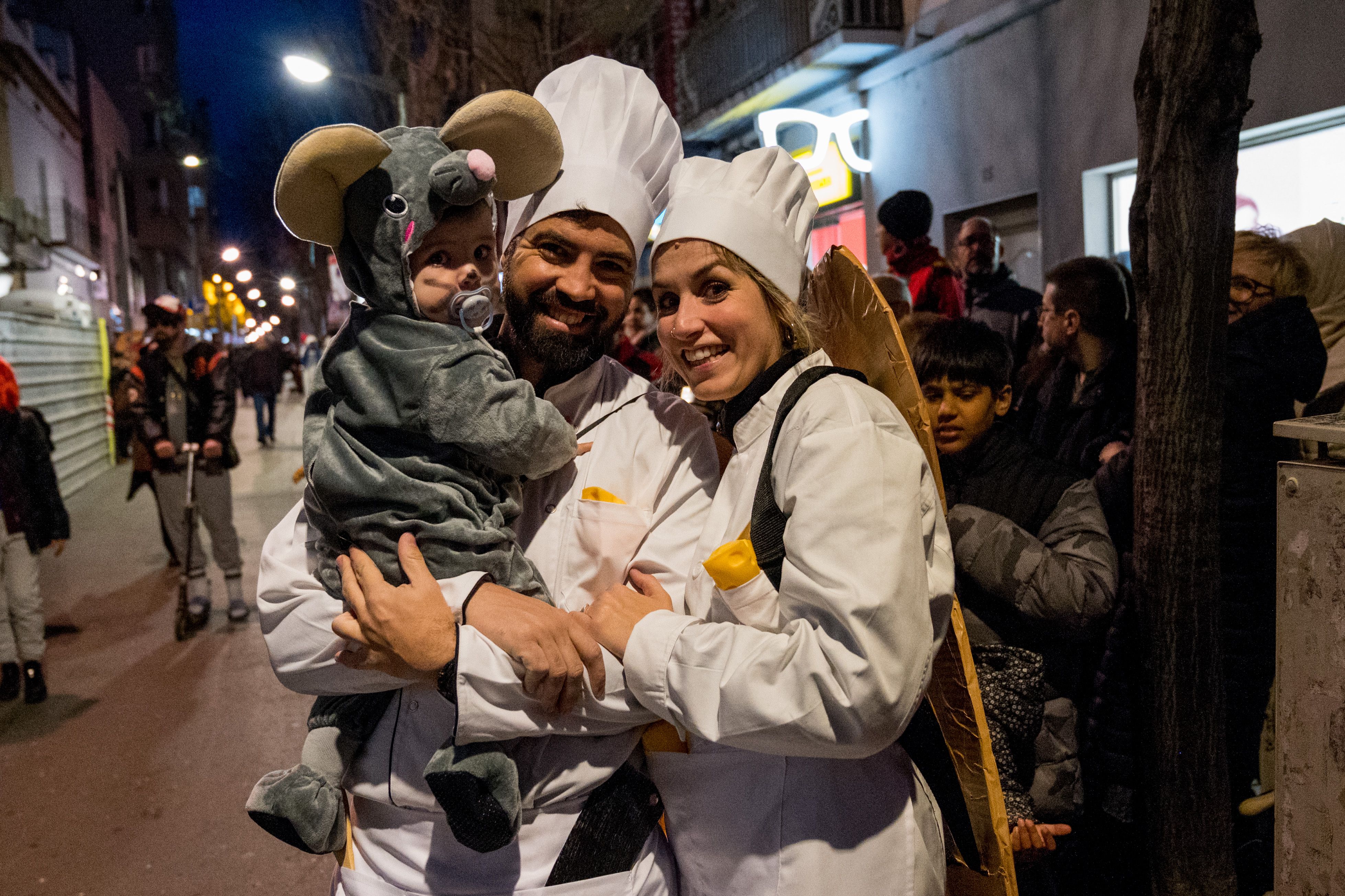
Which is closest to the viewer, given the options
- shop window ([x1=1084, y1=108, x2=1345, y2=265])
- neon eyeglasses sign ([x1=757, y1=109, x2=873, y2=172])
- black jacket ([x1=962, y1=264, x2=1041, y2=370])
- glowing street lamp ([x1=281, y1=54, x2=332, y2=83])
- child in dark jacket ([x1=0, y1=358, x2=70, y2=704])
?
black jacket ([x1=962, y1=264, x2=1041, y2=370])

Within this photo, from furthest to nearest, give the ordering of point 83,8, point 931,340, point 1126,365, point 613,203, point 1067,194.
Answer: point 83,8
point 1067,194
point 1126,365
point 931,340
point 613,203

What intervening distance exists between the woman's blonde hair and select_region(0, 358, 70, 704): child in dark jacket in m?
6.49

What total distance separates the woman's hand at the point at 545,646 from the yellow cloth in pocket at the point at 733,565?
0.81ft

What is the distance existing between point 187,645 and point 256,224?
2182 inches

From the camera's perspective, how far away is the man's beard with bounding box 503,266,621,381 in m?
2.10

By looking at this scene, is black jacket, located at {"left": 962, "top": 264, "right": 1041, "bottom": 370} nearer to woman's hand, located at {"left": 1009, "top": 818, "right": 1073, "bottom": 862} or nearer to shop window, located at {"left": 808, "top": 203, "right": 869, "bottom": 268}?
woman's hand, located at {"left": 1009, "top": 818, "right": 1073, "bottom": 862}

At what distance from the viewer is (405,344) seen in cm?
175

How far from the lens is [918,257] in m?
5.66

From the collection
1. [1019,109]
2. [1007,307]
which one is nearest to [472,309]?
[1007,307]

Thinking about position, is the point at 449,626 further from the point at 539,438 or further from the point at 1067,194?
the point at 1067,194

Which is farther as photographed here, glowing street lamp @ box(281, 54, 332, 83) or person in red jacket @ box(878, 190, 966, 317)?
glowing street lamp @ box(281, 54, 332, 83)

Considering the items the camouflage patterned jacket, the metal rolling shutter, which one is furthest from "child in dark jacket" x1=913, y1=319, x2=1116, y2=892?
the metal rolling shutter

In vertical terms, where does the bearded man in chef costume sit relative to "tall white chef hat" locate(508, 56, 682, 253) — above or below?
below

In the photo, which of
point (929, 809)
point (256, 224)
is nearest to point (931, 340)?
point (929, 809)
